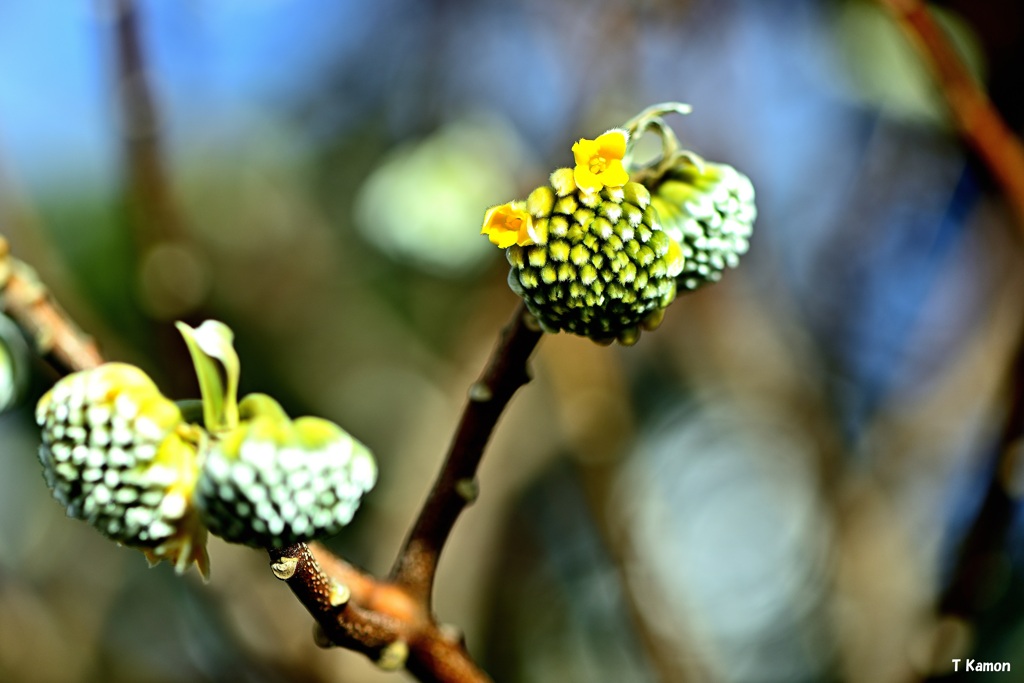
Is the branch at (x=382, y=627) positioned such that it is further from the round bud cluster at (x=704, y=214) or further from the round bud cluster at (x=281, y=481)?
the round bud cluster at (x=704, y=214)

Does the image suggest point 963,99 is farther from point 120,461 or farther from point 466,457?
point 120,461

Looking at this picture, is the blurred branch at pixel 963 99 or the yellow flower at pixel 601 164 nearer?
the yellow flower at pixel 601 164

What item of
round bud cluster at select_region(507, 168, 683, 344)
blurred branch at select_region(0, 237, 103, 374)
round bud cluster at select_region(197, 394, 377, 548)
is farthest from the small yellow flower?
blurred branch at select_region(0, 237, 103, 374)

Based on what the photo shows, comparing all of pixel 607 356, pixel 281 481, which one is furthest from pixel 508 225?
pixel 607 356

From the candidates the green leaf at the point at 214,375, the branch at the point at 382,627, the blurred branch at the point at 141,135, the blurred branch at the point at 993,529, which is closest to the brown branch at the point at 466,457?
the branch at the point at 382,627

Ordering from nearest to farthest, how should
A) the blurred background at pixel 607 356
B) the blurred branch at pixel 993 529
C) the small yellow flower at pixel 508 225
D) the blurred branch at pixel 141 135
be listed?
the small yellow flower at pixel 508 225
the blurred branch at pixel 993 529
the blurred branch at pixel 141 135
the blurred background at pixel 607 356

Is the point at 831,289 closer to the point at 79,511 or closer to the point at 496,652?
the point at 496,652

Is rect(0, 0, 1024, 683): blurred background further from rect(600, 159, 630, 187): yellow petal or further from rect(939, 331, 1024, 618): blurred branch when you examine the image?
rect(600, 159, 630, 187): yellow petal
